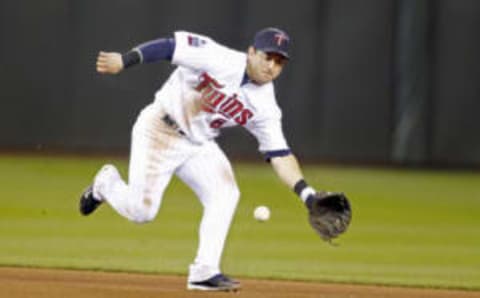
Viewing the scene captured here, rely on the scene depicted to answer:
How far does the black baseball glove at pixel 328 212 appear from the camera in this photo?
804 cm

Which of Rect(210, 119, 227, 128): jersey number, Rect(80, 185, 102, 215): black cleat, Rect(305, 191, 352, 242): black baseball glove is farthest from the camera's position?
Rect(80, 185, 102, 215): black cleat

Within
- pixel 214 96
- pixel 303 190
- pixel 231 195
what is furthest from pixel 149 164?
pixel 303 190

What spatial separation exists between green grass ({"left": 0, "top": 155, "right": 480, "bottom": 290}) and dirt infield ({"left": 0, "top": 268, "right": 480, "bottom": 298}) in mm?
407

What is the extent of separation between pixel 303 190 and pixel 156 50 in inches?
45.9

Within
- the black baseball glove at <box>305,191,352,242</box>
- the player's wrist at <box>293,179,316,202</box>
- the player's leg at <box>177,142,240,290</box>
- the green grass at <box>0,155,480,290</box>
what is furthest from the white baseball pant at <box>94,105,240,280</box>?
the green grass at <box>0,155,480,290</box>

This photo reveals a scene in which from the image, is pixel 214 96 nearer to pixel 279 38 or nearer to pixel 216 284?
pixel 279 38

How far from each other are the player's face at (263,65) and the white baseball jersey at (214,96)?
0.08 metres

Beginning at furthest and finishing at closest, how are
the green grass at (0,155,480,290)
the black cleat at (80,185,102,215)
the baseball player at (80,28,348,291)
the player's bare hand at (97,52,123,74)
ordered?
the green grass at (0,155,480,290)
the black cleat at (80,185,102,215)
the baseball player at (80,28,348,291)
the player's bare hand at (97,52,123,74)

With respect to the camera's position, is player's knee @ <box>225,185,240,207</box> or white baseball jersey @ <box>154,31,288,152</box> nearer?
white baseball jersey @ <box>154,31,288,152</box>

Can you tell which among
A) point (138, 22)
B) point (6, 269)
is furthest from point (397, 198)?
point (6, 269)

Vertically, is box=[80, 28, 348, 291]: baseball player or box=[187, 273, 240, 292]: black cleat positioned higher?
box=[80, 28, 348, 291]: baseball player

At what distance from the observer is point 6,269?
33.5 ft

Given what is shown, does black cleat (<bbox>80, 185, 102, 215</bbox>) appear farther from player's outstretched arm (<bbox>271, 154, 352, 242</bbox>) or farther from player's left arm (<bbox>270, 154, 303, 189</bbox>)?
player's outstretched arm (<bbox>271, 154, 352, 242</bbox>)

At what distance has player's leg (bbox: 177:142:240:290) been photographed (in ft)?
28.3
